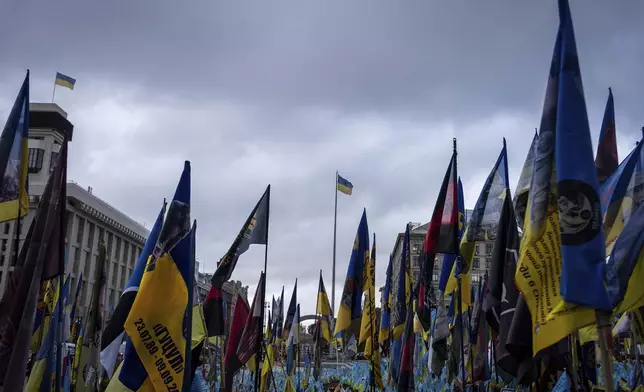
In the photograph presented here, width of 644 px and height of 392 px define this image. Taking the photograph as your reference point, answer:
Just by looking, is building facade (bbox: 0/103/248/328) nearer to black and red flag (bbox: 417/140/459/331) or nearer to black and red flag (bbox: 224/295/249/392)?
black and red flag (bbox: 224/295/249/392)

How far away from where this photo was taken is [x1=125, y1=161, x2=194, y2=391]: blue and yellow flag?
7148 millimetres

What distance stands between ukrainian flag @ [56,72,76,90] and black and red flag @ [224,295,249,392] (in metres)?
28.7

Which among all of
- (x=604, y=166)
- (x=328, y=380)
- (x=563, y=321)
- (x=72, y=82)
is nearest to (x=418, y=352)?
(x=328, y=380)

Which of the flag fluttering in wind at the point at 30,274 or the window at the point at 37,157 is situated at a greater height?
the window at the point at 37,157

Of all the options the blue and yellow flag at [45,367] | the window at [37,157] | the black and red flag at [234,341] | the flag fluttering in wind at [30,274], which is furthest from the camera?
the window at [37,157]

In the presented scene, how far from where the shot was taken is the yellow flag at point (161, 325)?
7.14 m

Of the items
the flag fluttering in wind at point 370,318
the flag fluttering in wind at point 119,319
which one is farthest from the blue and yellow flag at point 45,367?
the flag fluttering in wind at point 370,318

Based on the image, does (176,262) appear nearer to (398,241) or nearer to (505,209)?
(505,209)

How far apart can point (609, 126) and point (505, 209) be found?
2.12 m

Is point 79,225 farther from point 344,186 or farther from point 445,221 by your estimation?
point 445,221

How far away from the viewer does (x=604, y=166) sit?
29.1 ft

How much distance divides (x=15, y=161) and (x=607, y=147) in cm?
838

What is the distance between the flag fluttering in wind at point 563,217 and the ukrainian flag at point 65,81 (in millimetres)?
36742

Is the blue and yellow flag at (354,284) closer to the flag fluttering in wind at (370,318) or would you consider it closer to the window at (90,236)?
the flag fluttering in wind at (370,318)
